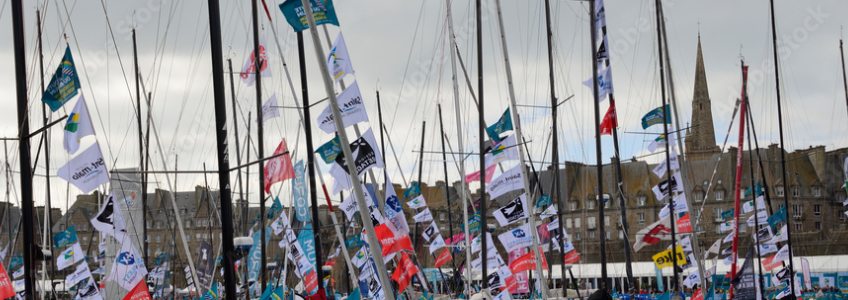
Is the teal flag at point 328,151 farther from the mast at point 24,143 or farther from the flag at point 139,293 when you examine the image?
the mast at point 24,143

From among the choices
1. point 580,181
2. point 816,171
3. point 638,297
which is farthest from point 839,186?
point 638,297

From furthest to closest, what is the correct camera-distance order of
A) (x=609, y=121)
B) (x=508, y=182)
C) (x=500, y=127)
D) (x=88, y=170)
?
(x=609, y=121) < (x=500, y=127) < (x=508, y=182) < (x=88, y=170)

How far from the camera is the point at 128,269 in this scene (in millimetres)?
16266

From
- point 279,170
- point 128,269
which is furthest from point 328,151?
point 128,269

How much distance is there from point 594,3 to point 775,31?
9681 millimetres

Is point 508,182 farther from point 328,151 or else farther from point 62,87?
point 62,87

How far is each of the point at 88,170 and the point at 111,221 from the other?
1.94m

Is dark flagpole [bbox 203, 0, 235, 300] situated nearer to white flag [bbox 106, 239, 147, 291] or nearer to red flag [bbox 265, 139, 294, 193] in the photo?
white flag [bbox 106, 239, 147, 291]

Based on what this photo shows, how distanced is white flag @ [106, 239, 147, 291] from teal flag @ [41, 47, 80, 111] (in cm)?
276

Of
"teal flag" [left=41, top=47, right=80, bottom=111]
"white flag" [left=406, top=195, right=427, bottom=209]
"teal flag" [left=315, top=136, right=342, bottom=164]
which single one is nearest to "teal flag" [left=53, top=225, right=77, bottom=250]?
"white flag" [left=406, top=195, right=427, bottom=209]

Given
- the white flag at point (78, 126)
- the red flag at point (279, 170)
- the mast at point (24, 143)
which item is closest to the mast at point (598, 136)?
the red flag at point (279, 170)

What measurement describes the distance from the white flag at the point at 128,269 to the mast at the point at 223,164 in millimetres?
4002

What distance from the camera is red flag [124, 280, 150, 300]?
1545 cm

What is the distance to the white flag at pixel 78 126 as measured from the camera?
16.5m
